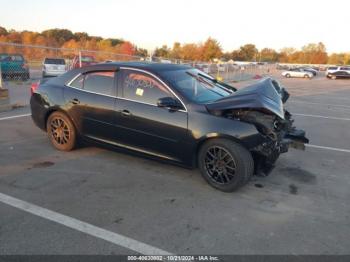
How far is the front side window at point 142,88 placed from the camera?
459cm

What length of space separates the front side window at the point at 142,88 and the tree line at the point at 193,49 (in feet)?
194

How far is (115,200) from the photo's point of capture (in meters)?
3.91

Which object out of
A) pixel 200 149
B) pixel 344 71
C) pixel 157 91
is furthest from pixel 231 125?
pixel 344 71

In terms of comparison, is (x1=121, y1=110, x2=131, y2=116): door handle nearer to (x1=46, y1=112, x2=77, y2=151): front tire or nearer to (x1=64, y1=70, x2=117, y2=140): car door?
(x1=64, y1=70, x2=117, y2=140): car door

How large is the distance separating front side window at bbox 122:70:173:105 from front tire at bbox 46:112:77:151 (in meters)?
1.25

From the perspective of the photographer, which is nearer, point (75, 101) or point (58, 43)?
point (75, 101)

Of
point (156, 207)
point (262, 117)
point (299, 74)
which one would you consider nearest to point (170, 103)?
point (262, 117)

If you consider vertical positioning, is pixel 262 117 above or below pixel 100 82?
below

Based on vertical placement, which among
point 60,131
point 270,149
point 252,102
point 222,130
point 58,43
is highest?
point 58,43

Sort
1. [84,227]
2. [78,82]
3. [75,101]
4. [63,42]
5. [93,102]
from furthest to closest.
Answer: [63,42]
[78,82]
[75,101]
[93,102]
[84,227]

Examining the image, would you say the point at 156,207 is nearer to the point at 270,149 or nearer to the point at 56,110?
the point at 270,149

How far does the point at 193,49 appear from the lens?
86.0 metres

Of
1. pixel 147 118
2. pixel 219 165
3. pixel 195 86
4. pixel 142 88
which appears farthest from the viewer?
pixel 195 86

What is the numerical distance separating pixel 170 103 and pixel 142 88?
0.61 meters
